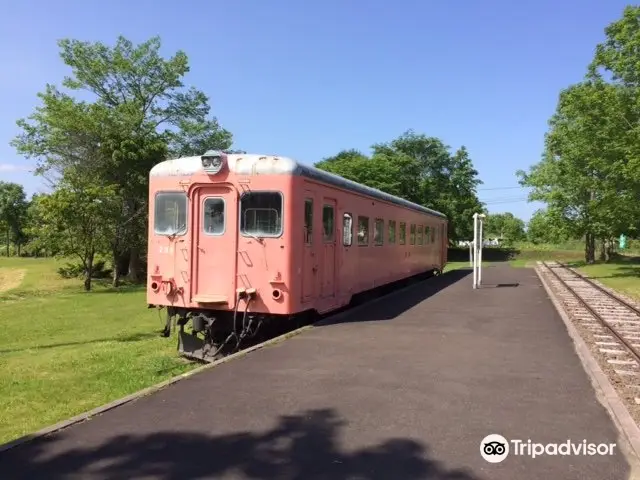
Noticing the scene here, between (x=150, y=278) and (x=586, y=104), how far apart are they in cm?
2392

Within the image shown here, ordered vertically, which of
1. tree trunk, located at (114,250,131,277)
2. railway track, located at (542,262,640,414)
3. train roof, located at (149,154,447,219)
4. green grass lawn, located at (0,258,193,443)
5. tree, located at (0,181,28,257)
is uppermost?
tree, located at (0,181,28,257)

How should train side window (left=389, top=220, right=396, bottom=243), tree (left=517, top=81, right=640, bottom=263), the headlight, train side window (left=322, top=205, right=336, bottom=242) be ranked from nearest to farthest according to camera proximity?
the headlight
train side window (left=322, top=205, right=336, bottom=242)
train side window (left=389, top=220, right=396, bottom=243)
tree (left=517, top=81, right=640, bottom=263)

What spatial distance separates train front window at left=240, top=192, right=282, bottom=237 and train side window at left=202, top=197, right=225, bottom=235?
38 centimetres

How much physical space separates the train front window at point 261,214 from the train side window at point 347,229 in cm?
249

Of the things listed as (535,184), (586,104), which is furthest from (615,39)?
(535,184)

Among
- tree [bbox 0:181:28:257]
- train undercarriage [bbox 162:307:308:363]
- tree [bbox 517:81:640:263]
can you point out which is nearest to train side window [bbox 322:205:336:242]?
train undercarriage [bbox 162:307:308:363]

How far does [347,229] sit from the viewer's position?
11766mm

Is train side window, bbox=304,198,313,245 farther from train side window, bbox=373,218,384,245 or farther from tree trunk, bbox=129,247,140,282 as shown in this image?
tree trunk, bbox=129,247,140,282

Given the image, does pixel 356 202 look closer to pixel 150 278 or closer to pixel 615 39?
pixel 150 278

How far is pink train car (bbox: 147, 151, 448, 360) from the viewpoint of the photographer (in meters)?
9.26

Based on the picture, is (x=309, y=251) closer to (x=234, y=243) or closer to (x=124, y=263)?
(x=234, y=243)

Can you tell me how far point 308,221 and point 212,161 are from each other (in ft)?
6.22

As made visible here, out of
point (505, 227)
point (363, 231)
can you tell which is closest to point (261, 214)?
point (363, 231)

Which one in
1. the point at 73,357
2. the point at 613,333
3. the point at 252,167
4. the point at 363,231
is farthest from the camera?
the point at 363,231
